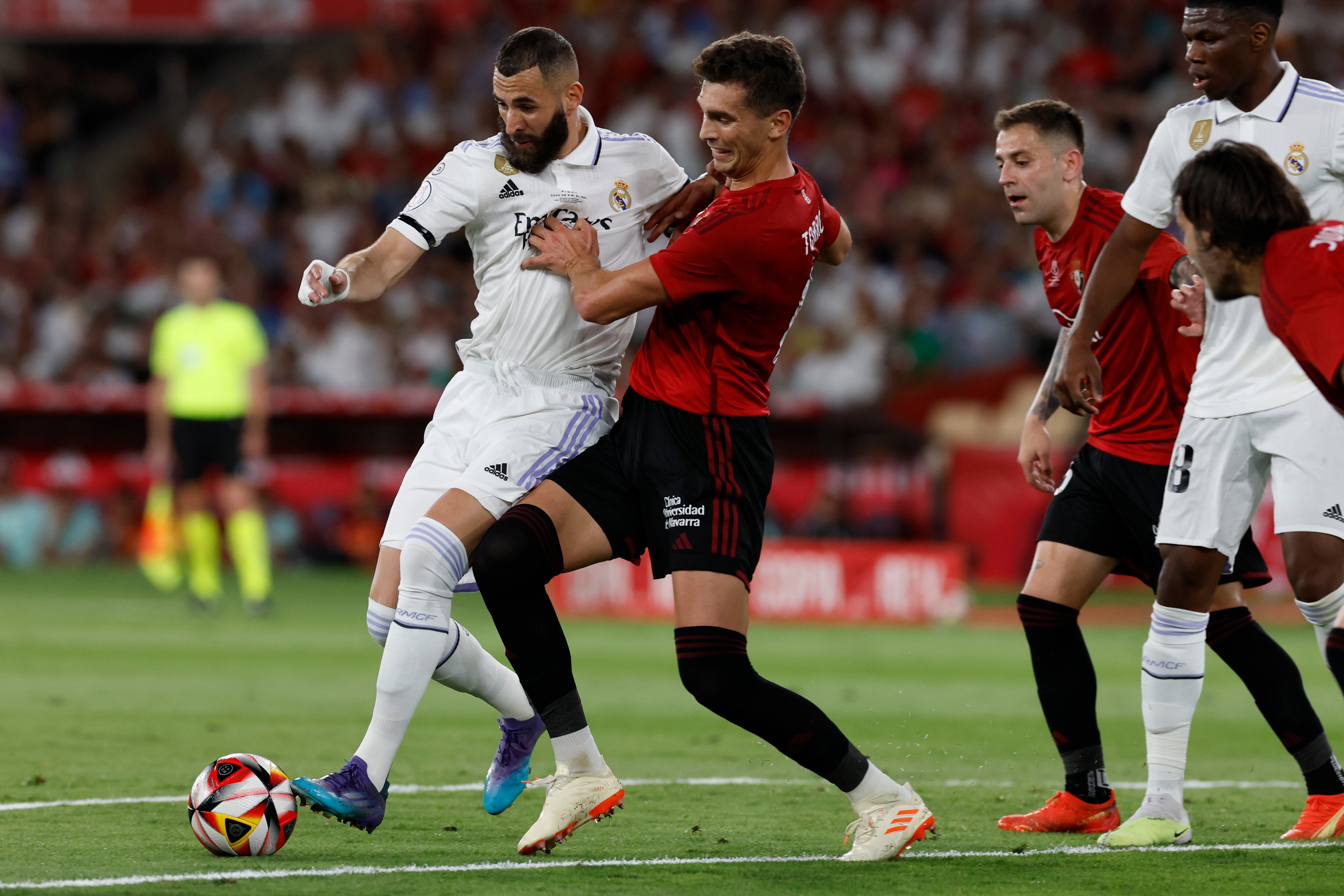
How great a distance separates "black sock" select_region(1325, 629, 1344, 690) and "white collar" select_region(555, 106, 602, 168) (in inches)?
114

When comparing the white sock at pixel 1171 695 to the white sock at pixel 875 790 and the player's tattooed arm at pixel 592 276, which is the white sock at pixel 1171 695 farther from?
the player's tattooed arm at pixel 592 276

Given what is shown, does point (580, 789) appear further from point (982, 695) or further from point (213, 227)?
point (213, 227)

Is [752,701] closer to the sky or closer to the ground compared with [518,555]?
closer to the ground

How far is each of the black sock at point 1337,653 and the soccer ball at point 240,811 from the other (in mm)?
3047

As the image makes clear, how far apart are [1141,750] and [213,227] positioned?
677 inches

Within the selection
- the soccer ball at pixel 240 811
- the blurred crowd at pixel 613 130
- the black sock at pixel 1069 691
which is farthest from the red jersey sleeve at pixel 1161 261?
the blurred crowd at pixel 613 130

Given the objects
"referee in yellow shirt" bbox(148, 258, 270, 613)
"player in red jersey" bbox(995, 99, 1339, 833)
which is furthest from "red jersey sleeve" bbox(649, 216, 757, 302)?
"referee in yellow shirt" bbox(148, 258, 270, 613)

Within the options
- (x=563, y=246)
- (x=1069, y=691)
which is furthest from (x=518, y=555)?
(x=1069, y=691)

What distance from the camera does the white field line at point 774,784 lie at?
21.3 ft

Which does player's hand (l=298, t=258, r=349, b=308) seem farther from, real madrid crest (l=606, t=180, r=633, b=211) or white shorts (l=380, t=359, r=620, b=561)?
real madrid crest (l=606, t=180, r=633, b=211)

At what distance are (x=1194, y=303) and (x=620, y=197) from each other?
1.98 meters

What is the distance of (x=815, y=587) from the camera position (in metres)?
14.6

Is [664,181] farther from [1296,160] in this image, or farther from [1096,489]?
[1296,160]

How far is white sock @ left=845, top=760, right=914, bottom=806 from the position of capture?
515 centimetres
